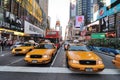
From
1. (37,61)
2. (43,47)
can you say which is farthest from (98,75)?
(43,47)

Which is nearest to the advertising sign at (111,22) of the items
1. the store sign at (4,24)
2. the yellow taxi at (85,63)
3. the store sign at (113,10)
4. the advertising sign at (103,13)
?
the store sign at (113,10)

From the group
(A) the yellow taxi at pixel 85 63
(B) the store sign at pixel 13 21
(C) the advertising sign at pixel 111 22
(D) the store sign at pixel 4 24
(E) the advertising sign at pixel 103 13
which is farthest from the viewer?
(E) the advertising sign at pixel 103 13

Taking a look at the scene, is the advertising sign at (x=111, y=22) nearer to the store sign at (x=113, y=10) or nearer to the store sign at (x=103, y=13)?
the store sign at (x=113, y=10)

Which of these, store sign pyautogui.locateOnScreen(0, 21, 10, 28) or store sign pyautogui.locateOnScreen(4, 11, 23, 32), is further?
store sign pyautogui.locateOnScreen(4, 11, 23, 32)

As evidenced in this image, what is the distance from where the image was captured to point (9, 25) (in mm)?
50375

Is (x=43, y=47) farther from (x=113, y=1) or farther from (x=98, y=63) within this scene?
(x=113, y=1)

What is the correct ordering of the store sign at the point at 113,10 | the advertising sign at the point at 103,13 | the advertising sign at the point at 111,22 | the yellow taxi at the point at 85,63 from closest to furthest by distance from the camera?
the yellow taxi at the point at 85,63
the store sign at the point at 113,10
the advertising sign at the point at 111,22
the advertising sign at the point at 103,13

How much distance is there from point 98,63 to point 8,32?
1567 inches

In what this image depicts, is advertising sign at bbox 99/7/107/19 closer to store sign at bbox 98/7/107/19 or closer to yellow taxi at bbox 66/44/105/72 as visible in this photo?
store sign at bbox 98/7/107/19

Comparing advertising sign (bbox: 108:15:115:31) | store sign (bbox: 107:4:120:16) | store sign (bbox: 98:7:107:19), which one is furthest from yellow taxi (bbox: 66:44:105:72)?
store sign (bbox: 98:7:107:19)

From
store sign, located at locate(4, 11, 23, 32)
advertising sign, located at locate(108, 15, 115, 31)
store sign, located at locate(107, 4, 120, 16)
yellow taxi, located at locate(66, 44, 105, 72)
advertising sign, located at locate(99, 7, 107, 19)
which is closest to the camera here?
yellow taxi, located at locate(66, 44, 105, 72)

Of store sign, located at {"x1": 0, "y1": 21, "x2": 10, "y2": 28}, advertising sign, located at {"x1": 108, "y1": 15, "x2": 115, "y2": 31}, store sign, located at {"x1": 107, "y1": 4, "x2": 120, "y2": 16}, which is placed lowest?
store sign, located at {"x1": 0, "y1": 21, "x2": 10, "y2": 28}

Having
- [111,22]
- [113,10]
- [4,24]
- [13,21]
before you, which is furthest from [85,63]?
[111,22]

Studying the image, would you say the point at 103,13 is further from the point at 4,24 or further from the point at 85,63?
the point at 85,63
